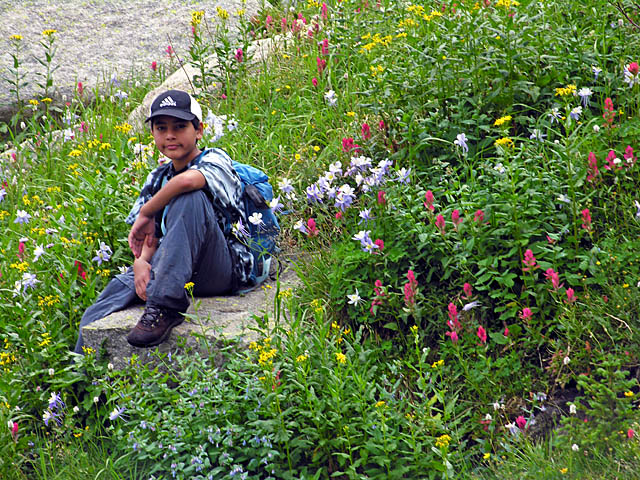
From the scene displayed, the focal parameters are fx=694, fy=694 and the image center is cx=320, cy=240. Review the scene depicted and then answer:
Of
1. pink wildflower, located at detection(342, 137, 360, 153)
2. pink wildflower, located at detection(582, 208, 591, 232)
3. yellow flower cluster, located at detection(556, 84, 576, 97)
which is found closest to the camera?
pink wildflower, located at detection(582, 208, 591, 232)

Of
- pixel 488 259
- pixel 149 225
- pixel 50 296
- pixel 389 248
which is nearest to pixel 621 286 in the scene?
pixel 488 259

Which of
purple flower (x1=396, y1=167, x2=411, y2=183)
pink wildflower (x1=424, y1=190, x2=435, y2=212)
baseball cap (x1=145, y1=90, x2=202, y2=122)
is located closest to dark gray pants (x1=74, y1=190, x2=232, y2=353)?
baseball cap (x1=145, y1=90, x2=202, y2=122)

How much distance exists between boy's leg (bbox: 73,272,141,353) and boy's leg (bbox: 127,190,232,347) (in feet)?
1.05

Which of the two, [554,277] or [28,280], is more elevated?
[554,277]

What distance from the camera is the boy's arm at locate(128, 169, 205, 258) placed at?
158 inches

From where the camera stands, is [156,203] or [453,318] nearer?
[453,318]

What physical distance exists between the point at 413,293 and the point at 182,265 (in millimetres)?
1287

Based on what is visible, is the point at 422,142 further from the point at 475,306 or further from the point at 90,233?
the point at 90,233

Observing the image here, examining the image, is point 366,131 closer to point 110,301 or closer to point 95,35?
point 110,301

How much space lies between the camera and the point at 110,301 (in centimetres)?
424

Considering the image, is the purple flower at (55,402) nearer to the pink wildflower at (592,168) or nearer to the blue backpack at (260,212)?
the blue backpack at (260,212)

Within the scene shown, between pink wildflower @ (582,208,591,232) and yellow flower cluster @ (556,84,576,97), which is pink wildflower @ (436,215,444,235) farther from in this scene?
yellow flower cluster @ (556,84,576,97)

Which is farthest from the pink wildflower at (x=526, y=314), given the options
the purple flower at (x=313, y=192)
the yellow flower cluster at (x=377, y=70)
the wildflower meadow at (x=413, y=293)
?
the yellow flower cluster at (x=377, y=70)

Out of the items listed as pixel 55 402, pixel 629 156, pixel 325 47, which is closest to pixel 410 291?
pixel 629 156
